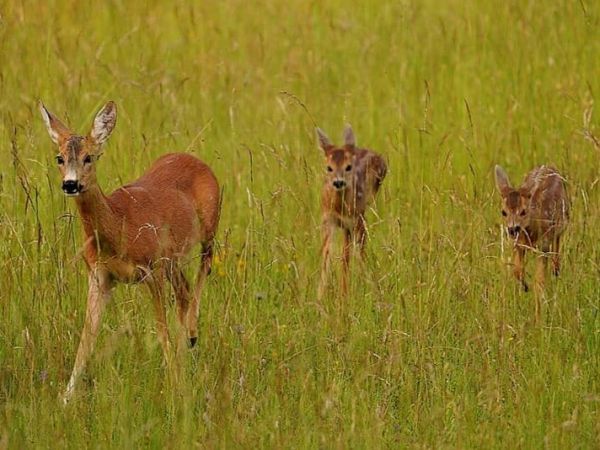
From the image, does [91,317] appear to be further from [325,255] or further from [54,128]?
[325,255]

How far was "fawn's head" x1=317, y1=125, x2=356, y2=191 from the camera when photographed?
9.05 m

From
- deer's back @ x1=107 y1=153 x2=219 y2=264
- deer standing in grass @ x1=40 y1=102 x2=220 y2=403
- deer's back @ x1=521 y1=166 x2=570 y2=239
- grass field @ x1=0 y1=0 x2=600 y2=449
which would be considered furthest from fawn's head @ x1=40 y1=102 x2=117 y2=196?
deer's back @ x1=521 y1=166 x2=570 y2=239

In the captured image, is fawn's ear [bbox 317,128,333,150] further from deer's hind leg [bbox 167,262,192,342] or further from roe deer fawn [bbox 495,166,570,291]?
deer's hind leg [bbox 167,262,192,342]

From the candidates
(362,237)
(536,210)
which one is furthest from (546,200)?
(362,237)

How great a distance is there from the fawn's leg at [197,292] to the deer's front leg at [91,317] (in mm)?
418

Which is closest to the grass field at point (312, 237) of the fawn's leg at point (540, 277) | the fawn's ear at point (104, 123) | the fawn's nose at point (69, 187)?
the fawn's leg at point (540, 277)

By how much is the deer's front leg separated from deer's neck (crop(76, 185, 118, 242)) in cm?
18

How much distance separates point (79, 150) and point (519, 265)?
2478 millimetres

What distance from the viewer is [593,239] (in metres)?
7.50

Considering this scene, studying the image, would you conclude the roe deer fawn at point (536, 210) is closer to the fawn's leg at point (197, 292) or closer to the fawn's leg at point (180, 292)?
the fawn's leg at point (197, 292)

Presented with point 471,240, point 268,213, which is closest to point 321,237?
point 268,213

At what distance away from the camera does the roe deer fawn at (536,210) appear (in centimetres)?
812

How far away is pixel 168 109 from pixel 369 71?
170 centimetres

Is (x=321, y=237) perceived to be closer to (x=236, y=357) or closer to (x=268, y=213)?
(x=268, y=213)
